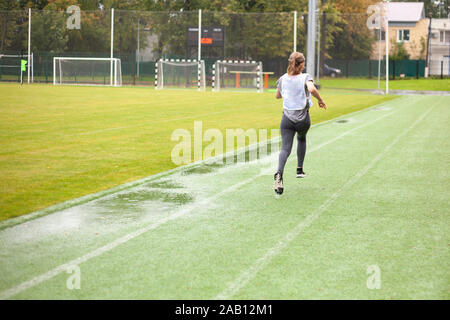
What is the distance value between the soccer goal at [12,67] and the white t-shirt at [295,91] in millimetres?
36085

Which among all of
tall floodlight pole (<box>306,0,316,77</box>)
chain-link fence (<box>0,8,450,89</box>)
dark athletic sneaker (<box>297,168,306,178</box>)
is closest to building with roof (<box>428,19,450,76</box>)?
chain-link fence (<box>0,8,450,89</box>)

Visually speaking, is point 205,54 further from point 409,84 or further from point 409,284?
point 409,284

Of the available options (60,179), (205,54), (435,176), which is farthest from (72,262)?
(205,54)

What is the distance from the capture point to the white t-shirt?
8281 mm

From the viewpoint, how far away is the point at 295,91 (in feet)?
27.2

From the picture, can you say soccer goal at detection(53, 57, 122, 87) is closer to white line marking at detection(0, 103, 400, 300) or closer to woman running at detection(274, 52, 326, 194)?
woman running at detection(274, 52, 326, 194)

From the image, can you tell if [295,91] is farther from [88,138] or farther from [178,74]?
[178,74]

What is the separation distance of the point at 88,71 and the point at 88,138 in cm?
2899

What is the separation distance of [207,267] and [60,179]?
460 centimetres

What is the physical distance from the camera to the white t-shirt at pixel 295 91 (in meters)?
8.28

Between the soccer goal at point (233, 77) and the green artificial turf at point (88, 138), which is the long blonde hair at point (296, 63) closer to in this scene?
the green artificial turf at point (88, 138)

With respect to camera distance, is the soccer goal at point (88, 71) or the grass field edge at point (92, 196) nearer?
the grass field edge at point (92, 196)

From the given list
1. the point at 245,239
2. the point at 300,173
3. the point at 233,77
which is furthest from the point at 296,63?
the point at 233,77

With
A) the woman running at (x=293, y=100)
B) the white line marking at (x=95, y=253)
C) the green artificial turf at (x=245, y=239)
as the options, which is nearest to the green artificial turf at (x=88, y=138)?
the green artificial turf at (x=245, y=239)
